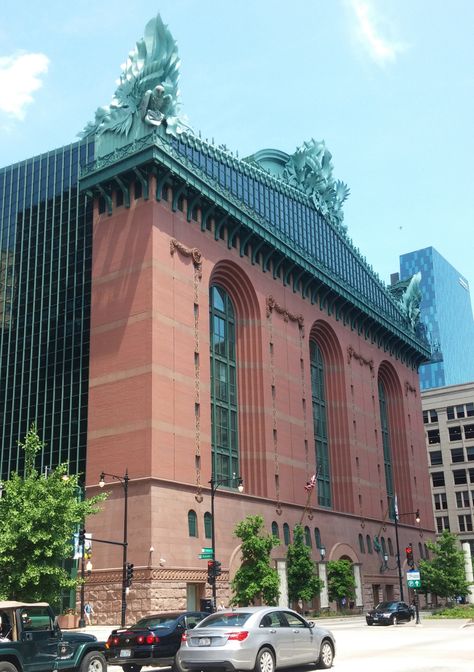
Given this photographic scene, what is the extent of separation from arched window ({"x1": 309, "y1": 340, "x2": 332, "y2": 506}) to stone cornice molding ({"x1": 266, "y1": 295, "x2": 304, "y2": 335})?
6.15m

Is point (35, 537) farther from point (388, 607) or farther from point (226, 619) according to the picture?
point (388, 607)

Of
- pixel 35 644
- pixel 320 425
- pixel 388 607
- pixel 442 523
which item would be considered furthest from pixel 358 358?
pixel 35 644

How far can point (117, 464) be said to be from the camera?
4972 cm

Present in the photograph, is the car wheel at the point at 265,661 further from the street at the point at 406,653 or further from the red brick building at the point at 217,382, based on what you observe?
the red brick building at the point at 217,382

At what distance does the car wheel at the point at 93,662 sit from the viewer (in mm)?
19312

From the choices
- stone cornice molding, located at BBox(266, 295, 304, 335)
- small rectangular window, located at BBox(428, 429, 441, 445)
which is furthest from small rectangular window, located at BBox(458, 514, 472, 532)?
stone cornice molding, located at BBox(266, 295, 304, 335)

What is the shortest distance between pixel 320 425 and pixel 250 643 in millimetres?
56303

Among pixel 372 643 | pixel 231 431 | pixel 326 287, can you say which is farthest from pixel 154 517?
pixel 326 287

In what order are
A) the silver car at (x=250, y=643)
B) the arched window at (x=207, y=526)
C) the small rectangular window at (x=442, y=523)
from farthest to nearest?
the small rectangular window at (x=442, y=523) → the arched window at (x=207, y=526) → the silver car at (x=250, y=643)

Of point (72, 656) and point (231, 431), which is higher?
point (231, 431)

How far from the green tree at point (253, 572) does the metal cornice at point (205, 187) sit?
23.2 meters

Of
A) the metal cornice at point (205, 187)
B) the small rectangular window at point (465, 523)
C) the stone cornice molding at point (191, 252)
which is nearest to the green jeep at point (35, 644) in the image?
the stone cornice molding at point (191, 252)

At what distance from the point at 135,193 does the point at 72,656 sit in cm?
4105

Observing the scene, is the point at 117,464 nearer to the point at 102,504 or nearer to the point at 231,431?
the point at 102,504
